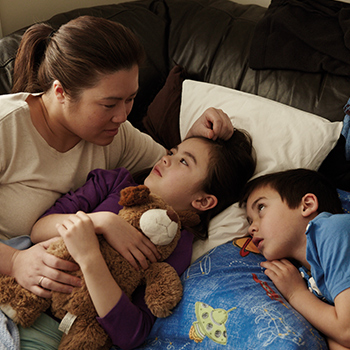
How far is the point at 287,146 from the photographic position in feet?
5.17

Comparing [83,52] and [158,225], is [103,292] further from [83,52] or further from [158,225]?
[83,52]

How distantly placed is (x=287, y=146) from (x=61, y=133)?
32.3 inches

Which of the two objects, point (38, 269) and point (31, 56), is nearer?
point (38, 269)

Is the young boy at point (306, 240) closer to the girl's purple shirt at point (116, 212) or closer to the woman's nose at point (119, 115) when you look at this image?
the girl's purple shirt at point (116, 212)

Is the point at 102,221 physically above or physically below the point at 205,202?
above

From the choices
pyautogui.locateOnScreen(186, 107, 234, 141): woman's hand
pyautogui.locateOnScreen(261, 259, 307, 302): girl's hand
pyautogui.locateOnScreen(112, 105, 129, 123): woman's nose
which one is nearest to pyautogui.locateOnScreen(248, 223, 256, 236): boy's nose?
pyautogui.locateOnScreen(261, 259, 307, 302): girl's hand

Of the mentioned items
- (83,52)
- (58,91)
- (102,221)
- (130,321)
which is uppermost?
(83,52)

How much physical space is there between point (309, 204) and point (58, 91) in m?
0.88

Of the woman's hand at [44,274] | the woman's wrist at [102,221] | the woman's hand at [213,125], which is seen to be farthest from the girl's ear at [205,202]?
the woman's hand at [44,274]

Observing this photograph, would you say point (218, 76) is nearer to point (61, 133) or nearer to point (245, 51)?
point (245, 51)

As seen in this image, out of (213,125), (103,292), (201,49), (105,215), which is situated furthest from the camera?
(201,49)

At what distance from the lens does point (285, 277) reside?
128 cm

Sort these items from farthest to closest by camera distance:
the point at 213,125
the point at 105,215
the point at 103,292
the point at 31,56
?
the point at 213,125
the point at 31,56
the point at 105,215
the point at 103,292

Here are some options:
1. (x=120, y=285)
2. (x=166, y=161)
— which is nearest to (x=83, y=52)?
(x=166, y=161)
